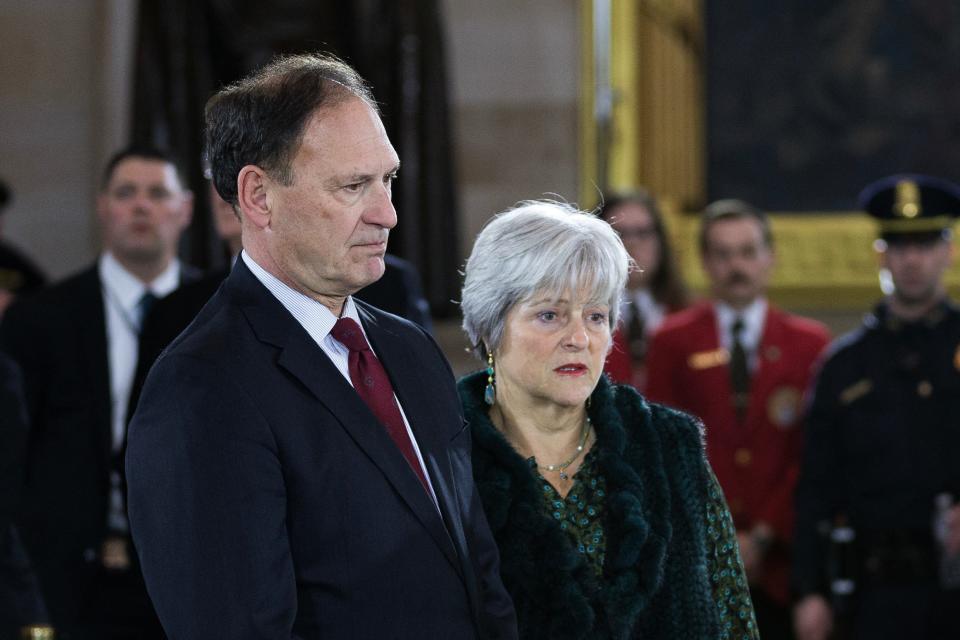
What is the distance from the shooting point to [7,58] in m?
6.62

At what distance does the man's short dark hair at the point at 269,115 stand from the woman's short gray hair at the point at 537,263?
60cm

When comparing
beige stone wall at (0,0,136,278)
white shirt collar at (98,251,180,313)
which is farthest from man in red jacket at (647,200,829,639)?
beige stone wall at (0,0,136,278)

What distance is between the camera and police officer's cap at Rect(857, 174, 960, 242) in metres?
4.83

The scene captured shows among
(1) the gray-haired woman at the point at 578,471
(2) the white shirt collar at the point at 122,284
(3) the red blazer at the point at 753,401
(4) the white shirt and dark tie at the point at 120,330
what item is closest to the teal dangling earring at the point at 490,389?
(1) the gray-haired woman at the point at 578,471

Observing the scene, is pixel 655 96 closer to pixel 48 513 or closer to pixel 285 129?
pixel 48 513

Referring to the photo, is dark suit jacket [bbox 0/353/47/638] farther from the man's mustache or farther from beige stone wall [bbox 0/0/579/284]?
beige stone wall [bbox 0/0/579/284]

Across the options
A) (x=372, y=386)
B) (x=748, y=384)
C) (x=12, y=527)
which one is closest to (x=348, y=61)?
(x=748, y=384)

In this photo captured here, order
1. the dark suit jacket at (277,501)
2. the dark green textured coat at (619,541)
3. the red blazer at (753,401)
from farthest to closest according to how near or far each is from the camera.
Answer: the red blazer at (753,401) → the dark green textured coat at (619,541) → the dark suit jacket at (277,501)

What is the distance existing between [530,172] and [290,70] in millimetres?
4416

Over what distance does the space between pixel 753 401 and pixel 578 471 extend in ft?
7.61

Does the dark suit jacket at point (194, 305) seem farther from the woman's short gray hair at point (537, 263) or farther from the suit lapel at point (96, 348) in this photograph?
the woman's short gray hair at point (537, 263)

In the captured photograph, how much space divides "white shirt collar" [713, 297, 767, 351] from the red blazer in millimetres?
→ 23

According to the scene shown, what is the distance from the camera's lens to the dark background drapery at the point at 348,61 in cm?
594

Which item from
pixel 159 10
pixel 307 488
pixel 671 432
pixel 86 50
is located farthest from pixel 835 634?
pixel 86 50
